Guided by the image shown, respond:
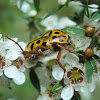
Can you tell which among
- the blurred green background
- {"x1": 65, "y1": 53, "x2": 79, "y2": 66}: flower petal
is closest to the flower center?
{"x1": 65, "y1": 53, "x2": 79, "y2": 66}: flower petal

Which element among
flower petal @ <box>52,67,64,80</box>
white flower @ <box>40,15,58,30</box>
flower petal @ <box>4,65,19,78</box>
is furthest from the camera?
white flower @ <box>40,15,58,30</box>

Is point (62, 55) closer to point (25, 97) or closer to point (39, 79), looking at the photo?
point (39, 79)

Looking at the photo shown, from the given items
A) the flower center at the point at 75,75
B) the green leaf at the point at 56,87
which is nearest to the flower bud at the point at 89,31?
the flower center at the point at 75,75

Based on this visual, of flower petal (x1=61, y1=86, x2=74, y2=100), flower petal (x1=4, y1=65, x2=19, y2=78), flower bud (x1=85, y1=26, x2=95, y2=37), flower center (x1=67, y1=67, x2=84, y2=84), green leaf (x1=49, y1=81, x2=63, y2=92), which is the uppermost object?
flower bud (x1=85, y1=26, x2=95, y2=37)

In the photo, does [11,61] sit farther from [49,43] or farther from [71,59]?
[71,59]

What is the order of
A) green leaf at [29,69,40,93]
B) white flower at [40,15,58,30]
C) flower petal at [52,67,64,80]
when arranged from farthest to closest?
white flower at [40,15,58,30]
green leaf at [29,69,40,93]
flower petal at [52,67,64,80]

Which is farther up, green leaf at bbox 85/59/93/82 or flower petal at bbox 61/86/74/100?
green leaf at bbox 85/59/93/82

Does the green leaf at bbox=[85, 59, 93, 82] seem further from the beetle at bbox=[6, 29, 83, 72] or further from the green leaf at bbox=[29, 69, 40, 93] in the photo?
the green leaf at bbox=[29, 69, 40, 93]
